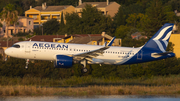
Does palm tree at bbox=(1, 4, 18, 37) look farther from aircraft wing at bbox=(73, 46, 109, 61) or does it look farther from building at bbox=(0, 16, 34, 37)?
aircraft wing at bbox=(73, 46, 109, 61)

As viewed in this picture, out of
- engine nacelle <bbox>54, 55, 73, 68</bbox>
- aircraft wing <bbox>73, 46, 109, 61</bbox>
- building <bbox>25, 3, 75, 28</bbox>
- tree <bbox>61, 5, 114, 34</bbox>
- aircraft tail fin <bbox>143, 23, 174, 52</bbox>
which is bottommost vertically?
engine nacelle <bbox>54, 55, 73, 68</bbox>

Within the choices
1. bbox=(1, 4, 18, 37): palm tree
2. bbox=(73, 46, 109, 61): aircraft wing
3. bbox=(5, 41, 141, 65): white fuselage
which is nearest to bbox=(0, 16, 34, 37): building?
bbox=(1, 4, 18, 37): palm tree

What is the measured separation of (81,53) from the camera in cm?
4009

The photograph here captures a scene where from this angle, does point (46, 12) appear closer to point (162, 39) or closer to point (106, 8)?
point (106, 8)

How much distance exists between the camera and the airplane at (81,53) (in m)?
39.7

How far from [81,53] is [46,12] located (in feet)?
357

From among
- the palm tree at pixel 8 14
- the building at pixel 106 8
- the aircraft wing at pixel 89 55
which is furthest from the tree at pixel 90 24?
the aircraft wing at pixel 89 55

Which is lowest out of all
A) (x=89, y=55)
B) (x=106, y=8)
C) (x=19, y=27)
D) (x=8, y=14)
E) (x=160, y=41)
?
(x=89, y=55)

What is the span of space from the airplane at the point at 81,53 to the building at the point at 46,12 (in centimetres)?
10399

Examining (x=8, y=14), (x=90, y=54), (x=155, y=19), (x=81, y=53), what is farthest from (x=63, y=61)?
(x=8, y=14)

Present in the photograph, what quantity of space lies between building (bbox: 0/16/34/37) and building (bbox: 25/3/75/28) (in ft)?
32.8

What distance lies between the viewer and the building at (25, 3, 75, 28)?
145 m

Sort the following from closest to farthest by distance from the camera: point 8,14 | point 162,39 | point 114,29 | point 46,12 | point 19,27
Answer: point 162,39 < point 8,14 < point 114,29 < point 19,27 < point 46,12

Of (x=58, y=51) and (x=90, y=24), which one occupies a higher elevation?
(x=90, y=24)
